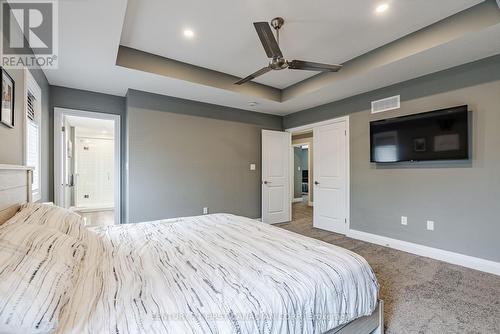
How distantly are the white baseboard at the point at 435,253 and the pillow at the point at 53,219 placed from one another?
12.5 ft

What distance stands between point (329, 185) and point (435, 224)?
5.65 feet

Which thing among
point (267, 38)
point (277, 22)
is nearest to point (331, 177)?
point (277, 22)

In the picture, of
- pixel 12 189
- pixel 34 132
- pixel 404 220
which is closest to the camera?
pixel 12 189

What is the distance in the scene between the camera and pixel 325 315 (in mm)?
1164

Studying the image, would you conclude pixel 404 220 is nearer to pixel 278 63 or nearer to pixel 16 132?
pixel 278 63

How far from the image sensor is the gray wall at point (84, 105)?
11.3 feet

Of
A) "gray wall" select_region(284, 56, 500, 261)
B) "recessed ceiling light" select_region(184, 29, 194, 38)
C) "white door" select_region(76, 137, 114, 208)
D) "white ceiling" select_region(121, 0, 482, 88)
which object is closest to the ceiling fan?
"white ceiling" select_region(121, 0, 482, 88)

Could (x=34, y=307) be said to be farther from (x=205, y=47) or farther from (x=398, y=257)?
(x=398, y=257)

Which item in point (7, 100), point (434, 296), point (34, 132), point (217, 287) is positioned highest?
point (7, 100)

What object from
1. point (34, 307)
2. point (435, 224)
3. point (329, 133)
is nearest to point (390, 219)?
point (435, 224)

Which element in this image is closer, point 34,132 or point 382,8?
point 382,8

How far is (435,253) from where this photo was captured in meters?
3.03

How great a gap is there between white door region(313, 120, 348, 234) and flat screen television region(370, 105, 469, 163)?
2.09 ft

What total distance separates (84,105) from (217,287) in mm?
3935
